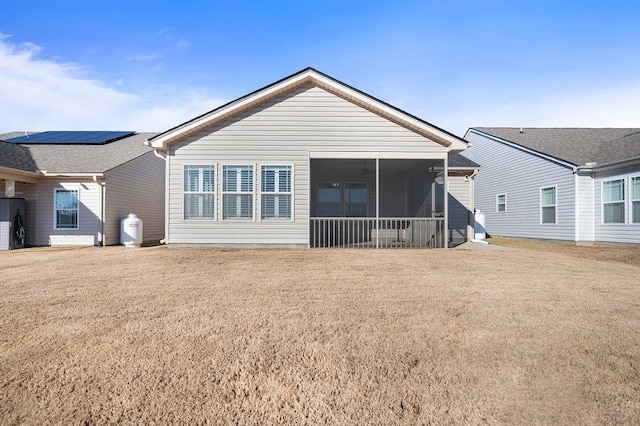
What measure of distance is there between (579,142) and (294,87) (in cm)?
1488

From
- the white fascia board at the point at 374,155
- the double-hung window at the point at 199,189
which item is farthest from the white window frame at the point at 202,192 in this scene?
the white fascia board at the point at 374,155

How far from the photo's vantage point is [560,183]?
1360 cm

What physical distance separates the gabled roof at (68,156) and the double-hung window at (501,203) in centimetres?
1760

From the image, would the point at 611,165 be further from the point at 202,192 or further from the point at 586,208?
the point at 202,192

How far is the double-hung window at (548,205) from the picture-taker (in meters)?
14.0

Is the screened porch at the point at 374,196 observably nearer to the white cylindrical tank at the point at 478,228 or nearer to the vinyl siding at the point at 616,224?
the white cylindrical tank at the point at 478,228

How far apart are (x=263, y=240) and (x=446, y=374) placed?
323 inches

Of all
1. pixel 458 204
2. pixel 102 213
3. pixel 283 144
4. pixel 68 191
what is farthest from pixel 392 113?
pixel 68 191

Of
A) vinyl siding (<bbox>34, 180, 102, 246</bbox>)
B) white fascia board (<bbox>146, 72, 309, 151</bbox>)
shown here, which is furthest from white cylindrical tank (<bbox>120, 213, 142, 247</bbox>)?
white fascia board (<bbox>146, 72, 309, 151</bbox>)

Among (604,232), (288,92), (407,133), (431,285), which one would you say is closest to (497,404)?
(431,285)

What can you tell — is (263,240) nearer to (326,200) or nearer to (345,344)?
(326,200)

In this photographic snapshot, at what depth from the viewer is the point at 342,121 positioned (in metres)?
10.5

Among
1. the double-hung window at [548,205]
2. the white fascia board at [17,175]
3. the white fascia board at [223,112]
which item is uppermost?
the white fascia board at [223,112]

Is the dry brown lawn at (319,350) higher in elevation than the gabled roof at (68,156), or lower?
lower
